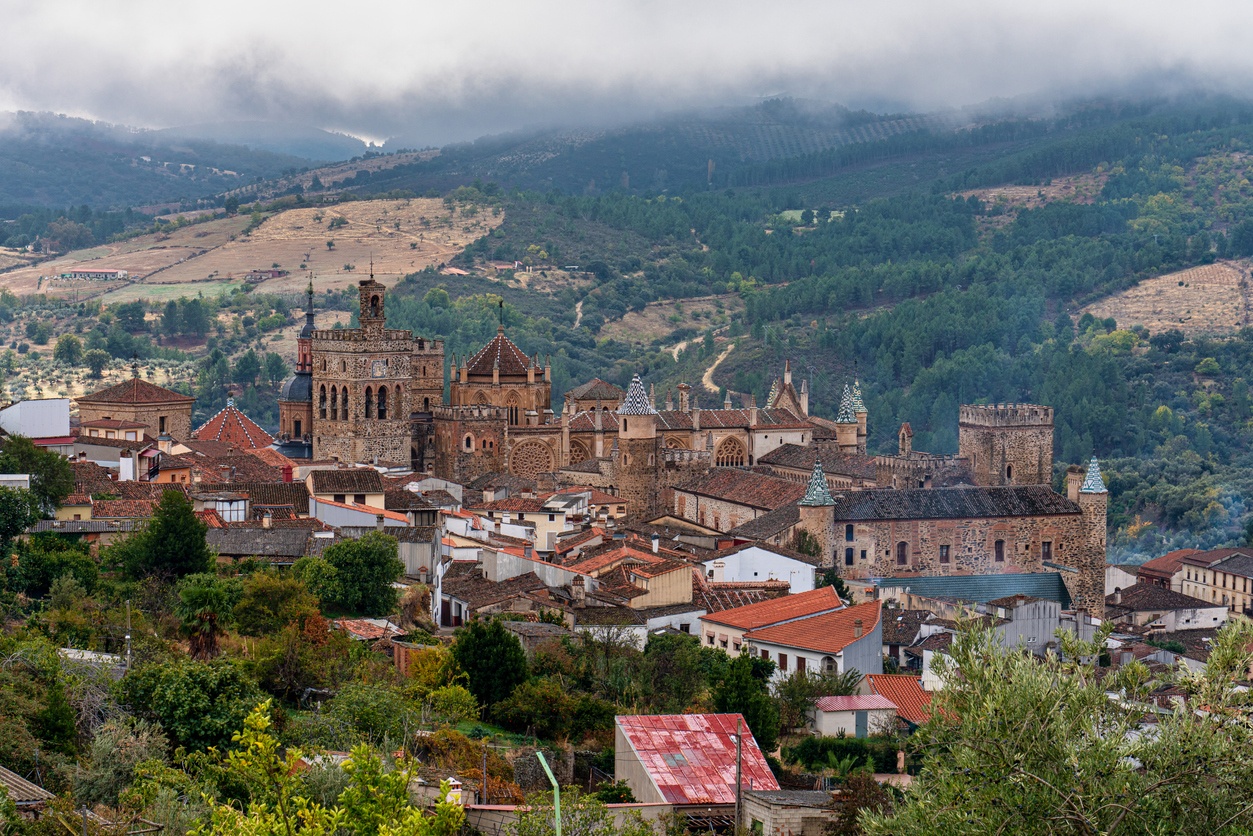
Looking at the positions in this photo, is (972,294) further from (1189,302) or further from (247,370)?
(247,370)

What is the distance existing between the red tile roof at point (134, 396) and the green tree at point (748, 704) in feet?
120

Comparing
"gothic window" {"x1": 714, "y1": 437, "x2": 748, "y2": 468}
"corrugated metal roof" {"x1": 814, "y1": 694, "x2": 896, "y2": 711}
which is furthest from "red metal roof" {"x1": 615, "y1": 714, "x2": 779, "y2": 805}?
"gothic window" {"x1": 714, "y1": 437, "x2": 748, "y2": 468}

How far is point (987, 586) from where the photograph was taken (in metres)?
50.0

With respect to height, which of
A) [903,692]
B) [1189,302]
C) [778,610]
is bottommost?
[903,692]

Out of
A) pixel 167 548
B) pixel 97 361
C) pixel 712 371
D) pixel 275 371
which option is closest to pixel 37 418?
pixel 167 548

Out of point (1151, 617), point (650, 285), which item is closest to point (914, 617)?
point (1151, 617)

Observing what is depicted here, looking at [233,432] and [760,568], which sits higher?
[233,432]

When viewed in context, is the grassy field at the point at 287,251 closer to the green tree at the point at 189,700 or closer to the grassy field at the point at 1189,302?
the grassy field at the point at 1189,302

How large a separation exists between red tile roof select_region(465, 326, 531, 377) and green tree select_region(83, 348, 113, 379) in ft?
130

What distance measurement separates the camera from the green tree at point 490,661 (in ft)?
94.6

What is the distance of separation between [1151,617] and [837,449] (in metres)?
14.1

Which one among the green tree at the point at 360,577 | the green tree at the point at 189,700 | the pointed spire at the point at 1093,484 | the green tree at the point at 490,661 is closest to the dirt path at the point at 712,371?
the pointed spire at the point at 1093,484

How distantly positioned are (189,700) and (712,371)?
93.4 m

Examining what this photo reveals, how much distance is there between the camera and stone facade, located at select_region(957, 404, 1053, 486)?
61562mm
